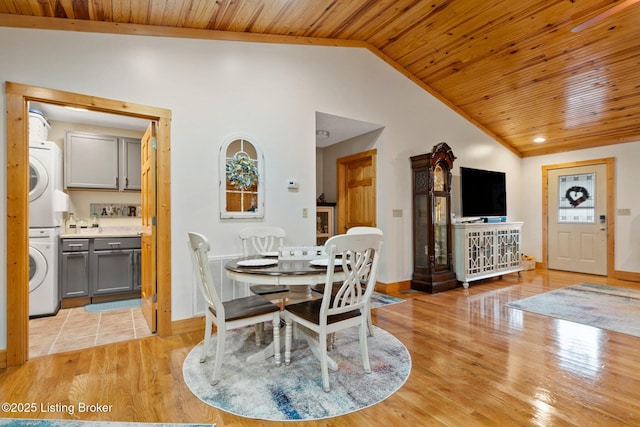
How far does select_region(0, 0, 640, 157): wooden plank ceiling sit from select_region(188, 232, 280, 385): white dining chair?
6.73 ft

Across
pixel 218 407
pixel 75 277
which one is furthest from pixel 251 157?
pixel 75 277

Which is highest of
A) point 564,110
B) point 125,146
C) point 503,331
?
point 564,110

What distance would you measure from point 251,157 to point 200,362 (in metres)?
2.00

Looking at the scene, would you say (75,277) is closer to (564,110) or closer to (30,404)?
(30,404)

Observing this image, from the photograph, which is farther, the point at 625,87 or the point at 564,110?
the point at 564,110

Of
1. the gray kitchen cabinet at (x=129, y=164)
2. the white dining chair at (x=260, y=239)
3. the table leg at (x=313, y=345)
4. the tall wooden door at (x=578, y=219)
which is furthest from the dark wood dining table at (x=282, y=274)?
the tall wooden door at (x=578, y=219)

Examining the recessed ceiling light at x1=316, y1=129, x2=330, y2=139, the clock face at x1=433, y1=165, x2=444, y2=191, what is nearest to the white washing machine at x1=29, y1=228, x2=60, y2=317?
the recessed ceiling light at x1=316, y1=129, x2=330, y2=139

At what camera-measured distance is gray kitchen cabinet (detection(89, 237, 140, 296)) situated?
3.95m

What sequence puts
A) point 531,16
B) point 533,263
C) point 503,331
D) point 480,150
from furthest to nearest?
1. point 533,263
2. point 480,150
3. point 531,16
4. point 503,331

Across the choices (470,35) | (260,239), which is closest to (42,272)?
(260,239)

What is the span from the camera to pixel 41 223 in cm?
346

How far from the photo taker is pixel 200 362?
2344mm

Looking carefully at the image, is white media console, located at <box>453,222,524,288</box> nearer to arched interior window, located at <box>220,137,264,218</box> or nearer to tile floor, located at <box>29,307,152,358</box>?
arched interior window, located at <box>220,137,264,218</box>

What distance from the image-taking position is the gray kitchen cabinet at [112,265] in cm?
395
